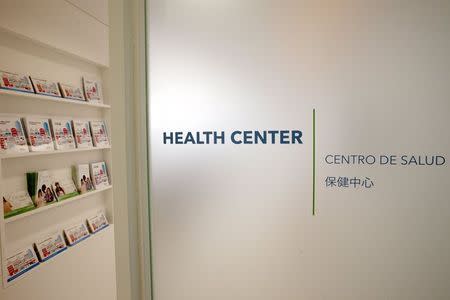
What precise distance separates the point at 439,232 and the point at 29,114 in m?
2.76

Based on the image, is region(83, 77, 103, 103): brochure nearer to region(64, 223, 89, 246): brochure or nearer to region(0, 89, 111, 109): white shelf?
region(0, 89, 111, 109): white shelf

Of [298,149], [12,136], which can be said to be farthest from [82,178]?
[298,149]

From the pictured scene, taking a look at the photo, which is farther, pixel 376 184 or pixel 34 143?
pixel 34 143

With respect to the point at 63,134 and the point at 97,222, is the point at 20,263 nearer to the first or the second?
the point at 97,222

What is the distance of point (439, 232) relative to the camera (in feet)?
2.35

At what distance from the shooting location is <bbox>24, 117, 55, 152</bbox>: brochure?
87.4 inches

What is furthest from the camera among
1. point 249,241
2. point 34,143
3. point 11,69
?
point 34,143

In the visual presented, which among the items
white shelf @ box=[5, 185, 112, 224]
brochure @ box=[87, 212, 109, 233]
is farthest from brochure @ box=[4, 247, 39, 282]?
brochure @ box=[87, 212, 109, 233]

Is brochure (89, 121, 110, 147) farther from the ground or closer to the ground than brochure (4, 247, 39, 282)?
farther from the ground

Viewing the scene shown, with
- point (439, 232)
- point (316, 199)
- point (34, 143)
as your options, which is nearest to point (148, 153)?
point (316, 199)

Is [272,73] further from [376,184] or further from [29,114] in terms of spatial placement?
[29,114]

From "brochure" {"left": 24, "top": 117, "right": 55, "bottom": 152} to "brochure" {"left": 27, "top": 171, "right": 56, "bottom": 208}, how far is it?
0.23 meters

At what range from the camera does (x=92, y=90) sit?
9.86 ft

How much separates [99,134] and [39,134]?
80 centimetres
